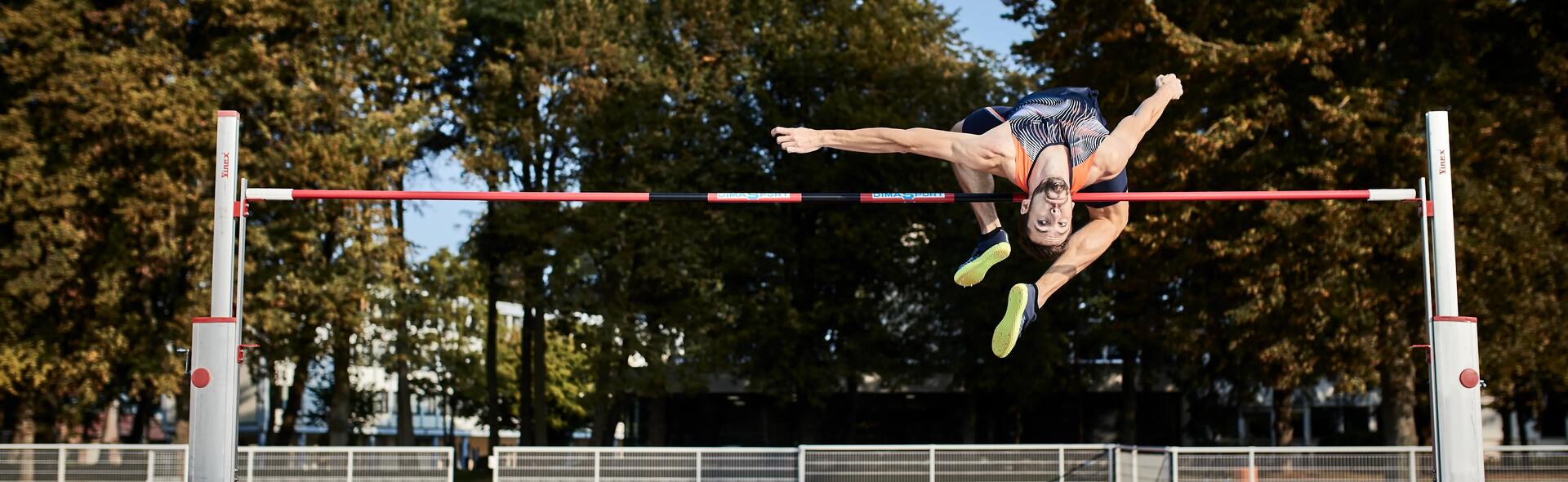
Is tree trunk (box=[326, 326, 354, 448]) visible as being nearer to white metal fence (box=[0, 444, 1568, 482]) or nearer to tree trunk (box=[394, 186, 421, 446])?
tree trunk (box=[394, 186, 421, 446])

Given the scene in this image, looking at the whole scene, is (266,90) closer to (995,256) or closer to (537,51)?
(537,51)

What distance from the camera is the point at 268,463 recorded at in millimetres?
14242

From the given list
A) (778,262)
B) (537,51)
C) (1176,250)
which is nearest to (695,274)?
(778,262)

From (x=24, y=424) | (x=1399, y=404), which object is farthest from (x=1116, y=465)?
(x=24, y=424)

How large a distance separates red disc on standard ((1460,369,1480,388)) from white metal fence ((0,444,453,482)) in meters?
9.59

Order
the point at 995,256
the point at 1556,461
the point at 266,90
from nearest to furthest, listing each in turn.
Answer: the point at 995,256 → the point at 1556,461 → the point at 266,90

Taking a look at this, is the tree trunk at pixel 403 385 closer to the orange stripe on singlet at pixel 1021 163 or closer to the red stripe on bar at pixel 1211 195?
the red stripe on bar at pixel 1211 195

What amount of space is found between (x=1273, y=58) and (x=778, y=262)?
9.17 m

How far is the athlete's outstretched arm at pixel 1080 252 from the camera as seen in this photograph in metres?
7.09

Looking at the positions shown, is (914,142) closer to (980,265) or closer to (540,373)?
(980,265)

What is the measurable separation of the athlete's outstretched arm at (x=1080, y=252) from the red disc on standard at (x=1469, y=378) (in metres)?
1.91

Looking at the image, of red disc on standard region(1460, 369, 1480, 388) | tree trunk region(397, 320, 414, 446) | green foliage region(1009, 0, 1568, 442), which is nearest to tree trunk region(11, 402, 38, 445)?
tree trunk region(397, 320, 414, 446)

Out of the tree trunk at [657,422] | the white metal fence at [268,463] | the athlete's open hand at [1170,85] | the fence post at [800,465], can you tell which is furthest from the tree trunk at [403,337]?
the athlete's open hand at [1170,85]

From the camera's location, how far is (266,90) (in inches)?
782
